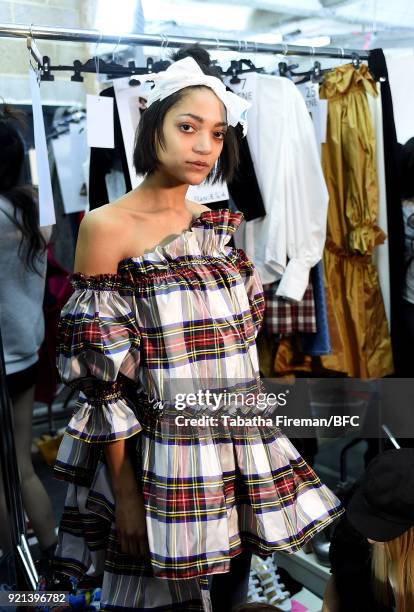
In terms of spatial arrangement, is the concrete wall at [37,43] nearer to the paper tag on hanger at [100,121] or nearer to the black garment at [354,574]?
the paper tag on hanger at [100,121]

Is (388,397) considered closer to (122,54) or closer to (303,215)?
(303,215)

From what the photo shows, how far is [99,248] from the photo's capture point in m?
1.03

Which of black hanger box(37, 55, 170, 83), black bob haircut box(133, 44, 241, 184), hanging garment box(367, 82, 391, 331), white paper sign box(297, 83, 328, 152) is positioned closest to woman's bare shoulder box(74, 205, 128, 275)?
→ black bob haircut box(133, 44, 241, 184)

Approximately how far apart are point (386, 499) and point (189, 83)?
837 millimetres

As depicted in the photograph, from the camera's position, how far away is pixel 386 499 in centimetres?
107

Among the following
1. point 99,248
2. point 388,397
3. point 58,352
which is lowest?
point 388,397

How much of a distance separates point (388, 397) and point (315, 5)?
6.94 ft

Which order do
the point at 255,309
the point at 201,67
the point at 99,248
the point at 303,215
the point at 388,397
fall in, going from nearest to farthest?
the point at 99,248 < the point at 201,67 < the point at 255,309 < the point at 388,397 < the point at 303,215

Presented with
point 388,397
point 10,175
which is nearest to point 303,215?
point 388,397

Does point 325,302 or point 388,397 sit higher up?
point 325,302

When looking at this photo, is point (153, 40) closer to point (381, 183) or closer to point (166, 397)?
point (381, 183)

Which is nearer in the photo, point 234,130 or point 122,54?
point 234,130

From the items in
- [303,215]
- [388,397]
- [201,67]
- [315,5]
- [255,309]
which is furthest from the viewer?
[315,5]

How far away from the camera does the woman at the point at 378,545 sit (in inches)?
41.6
